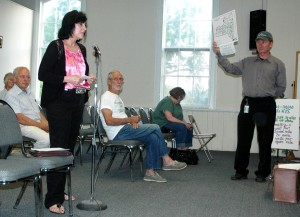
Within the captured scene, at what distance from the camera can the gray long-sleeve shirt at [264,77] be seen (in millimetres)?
4711

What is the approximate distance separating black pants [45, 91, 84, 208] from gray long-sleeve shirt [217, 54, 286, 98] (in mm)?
2194

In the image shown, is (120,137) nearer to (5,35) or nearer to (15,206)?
(15,206)

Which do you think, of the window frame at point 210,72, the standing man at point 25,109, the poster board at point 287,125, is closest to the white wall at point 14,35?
the window frame at point 210,72

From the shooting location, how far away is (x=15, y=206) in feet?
10.8

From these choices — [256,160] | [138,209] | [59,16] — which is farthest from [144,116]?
[59,16]

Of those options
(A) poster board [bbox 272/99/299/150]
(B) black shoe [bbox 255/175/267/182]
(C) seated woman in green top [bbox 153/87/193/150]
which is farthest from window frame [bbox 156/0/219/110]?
(B) black shoe [bbox 255/175/267/182]

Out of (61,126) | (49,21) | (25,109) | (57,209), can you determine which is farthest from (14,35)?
(57,209)

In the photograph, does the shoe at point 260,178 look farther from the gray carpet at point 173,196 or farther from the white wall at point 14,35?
the white wall at point 14,35

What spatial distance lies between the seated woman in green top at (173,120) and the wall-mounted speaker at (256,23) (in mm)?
2402

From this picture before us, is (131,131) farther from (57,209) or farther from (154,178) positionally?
(57,209)

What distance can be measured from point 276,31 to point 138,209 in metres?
5.53

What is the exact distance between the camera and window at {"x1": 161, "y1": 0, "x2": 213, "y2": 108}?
8336 mm

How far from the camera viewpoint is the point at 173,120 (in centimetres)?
595

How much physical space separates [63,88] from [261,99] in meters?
2.46
